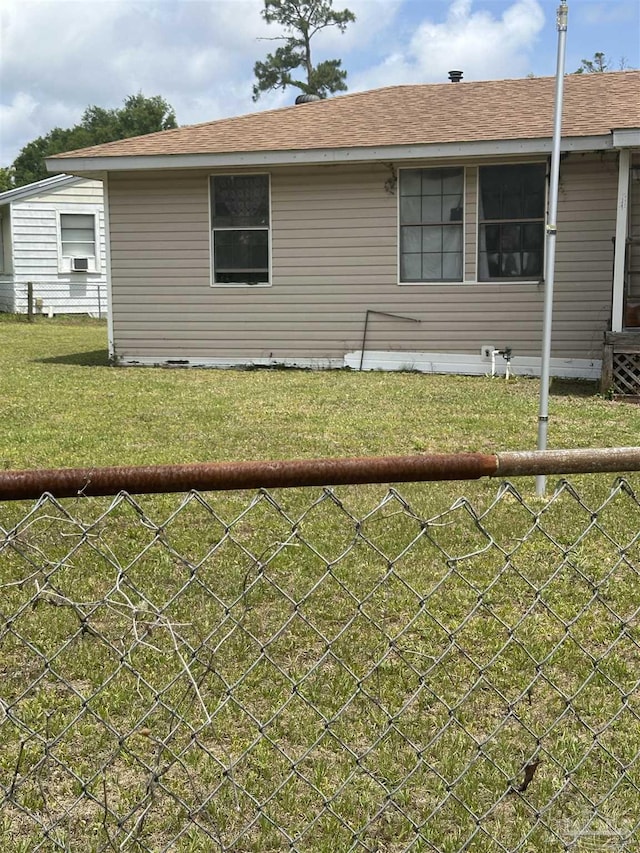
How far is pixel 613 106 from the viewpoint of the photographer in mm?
12375

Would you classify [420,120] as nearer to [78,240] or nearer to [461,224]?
[461,224]

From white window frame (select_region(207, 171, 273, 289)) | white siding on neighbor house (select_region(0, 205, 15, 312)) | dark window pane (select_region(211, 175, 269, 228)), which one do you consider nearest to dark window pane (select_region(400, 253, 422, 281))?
white window frame (select_region(207, 171, 273, 289))

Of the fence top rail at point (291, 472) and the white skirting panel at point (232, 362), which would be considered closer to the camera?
the fence top rail at point (291, 472)

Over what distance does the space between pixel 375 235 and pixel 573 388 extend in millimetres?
3502

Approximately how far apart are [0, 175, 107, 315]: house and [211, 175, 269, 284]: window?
1054 cm

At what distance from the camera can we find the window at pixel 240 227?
13070 mm

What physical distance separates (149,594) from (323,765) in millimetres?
1474

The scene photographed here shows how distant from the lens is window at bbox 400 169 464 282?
40.6ft

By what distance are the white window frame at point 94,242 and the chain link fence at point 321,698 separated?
19.7 m

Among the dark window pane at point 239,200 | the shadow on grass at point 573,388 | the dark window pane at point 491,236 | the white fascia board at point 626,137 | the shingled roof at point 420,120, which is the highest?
the shingled roof at point 420,120

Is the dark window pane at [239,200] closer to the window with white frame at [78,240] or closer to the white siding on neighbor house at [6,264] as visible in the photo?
the window with white frame at [78,240]

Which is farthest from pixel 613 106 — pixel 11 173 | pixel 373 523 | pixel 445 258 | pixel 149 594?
pixel 11 173

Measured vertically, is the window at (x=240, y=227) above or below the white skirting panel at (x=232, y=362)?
above

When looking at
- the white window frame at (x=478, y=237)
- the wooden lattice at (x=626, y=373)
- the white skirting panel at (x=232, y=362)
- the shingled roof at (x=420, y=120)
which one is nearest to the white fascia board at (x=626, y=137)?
the shingled roof at (x=420, y=120)
